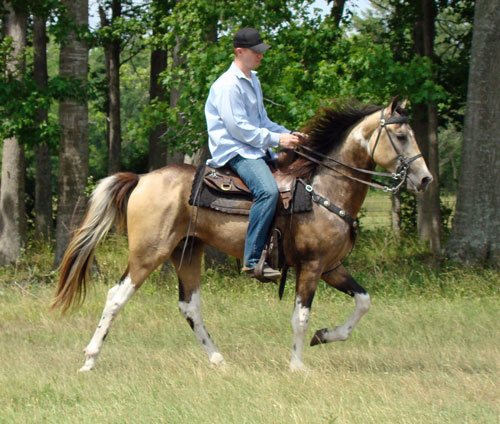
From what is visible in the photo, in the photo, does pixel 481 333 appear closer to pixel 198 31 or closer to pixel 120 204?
pixel 120 204

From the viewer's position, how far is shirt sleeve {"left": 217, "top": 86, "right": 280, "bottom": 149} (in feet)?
21.9

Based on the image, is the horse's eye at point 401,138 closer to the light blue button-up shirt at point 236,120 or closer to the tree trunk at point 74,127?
the light blue button-up shirt at point 236,120

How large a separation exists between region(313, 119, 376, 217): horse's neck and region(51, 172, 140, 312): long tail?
1895 mm

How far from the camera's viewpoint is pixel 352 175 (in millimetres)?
6840

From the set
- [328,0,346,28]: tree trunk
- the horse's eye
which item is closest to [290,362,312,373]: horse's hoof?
the horse's eye

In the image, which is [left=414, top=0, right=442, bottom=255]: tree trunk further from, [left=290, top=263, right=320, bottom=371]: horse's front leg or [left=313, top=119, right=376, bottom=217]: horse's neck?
[left=290, top=263, right=320, bottom=371]: horse's front leg

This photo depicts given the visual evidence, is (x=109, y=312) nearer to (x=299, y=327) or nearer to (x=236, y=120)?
(x=299, y=327)

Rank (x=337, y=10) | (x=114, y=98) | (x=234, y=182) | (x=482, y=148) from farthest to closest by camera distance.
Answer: (x=114, y=98) → (x=337, y=10) → (x=482, y=148) → (x=234, y=182)

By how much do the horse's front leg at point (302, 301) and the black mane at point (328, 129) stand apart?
892mm

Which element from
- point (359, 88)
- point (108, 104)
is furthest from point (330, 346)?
point (108, 104)

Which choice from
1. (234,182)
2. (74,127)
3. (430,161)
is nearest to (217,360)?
(234,182)

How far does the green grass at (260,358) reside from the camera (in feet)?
17.7

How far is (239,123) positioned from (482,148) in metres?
6.87

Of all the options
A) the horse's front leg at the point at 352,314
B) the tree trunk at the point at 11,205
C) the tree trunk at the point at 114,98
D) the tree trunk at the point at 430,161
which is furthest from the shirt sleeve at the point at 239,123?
the tree trunk at the point at 114,98
